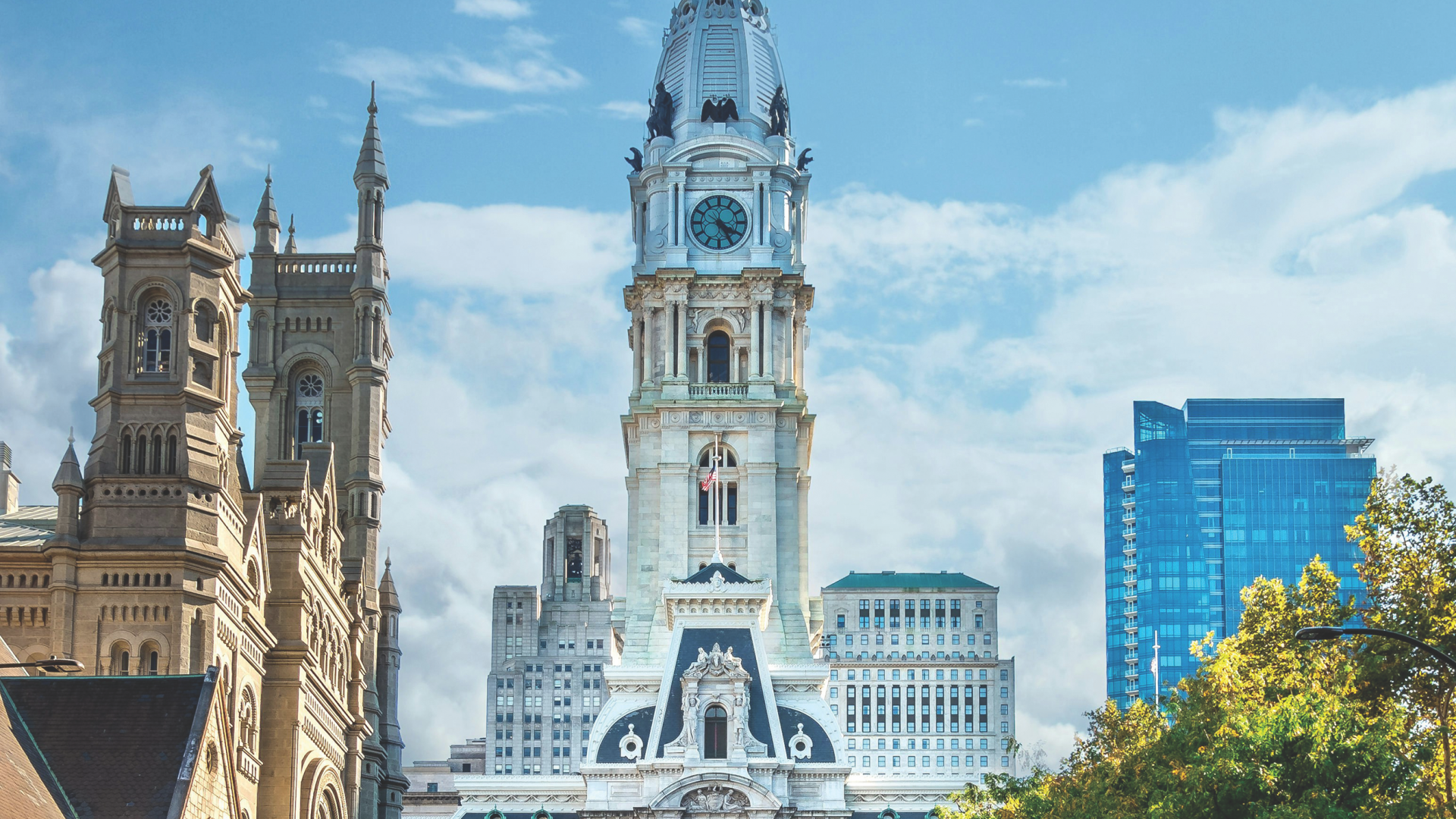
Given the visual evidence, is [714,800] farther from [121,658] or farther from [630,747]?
[121,658]

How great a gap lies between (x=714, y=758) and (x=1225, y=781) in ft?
238

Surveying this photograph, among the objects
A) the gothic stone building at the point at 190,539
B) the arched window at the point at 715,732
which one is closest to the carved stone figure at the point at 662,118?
the arched window at the point at 715,732

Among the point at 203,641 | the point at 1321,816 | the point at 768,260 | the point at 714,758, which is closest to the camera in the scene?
the point at 1321,816

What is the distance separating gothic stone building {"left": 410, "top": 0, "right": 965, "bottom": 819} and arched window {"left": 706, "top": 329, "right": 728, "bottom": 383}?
0.11 meters

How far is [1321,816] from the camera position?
184 feet

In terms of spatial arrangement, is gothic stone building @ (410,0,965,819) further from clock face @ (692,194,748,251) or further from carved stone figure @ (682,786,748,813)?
carved stone figure @ (682,786,748,813)

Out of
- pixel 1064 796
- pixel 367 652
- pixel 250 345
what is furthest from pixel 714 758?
pixel 1064 796

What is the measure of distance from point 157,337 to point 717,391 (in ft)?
302

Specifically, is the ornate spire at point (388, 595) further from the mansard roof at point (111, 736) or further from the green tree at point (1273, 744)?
the mansard roof at point (111, 736)

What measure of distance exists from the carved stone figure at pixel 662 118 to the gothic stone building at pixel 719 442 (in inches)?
5.0

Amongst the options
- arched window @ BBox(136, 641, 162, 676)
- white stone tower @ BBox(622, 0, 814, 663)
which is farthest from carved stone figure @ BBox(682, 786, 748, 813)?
arched window @ BBox(136, 641, 162, 676)

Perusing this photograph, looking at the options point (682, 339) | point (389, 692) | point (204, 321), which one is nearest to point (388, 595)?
point (389, 692)

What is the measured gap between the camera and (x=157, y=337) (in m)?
71.5

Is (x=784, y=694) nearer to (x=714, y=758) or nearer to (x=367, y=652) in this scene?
(x=714, y=758)
